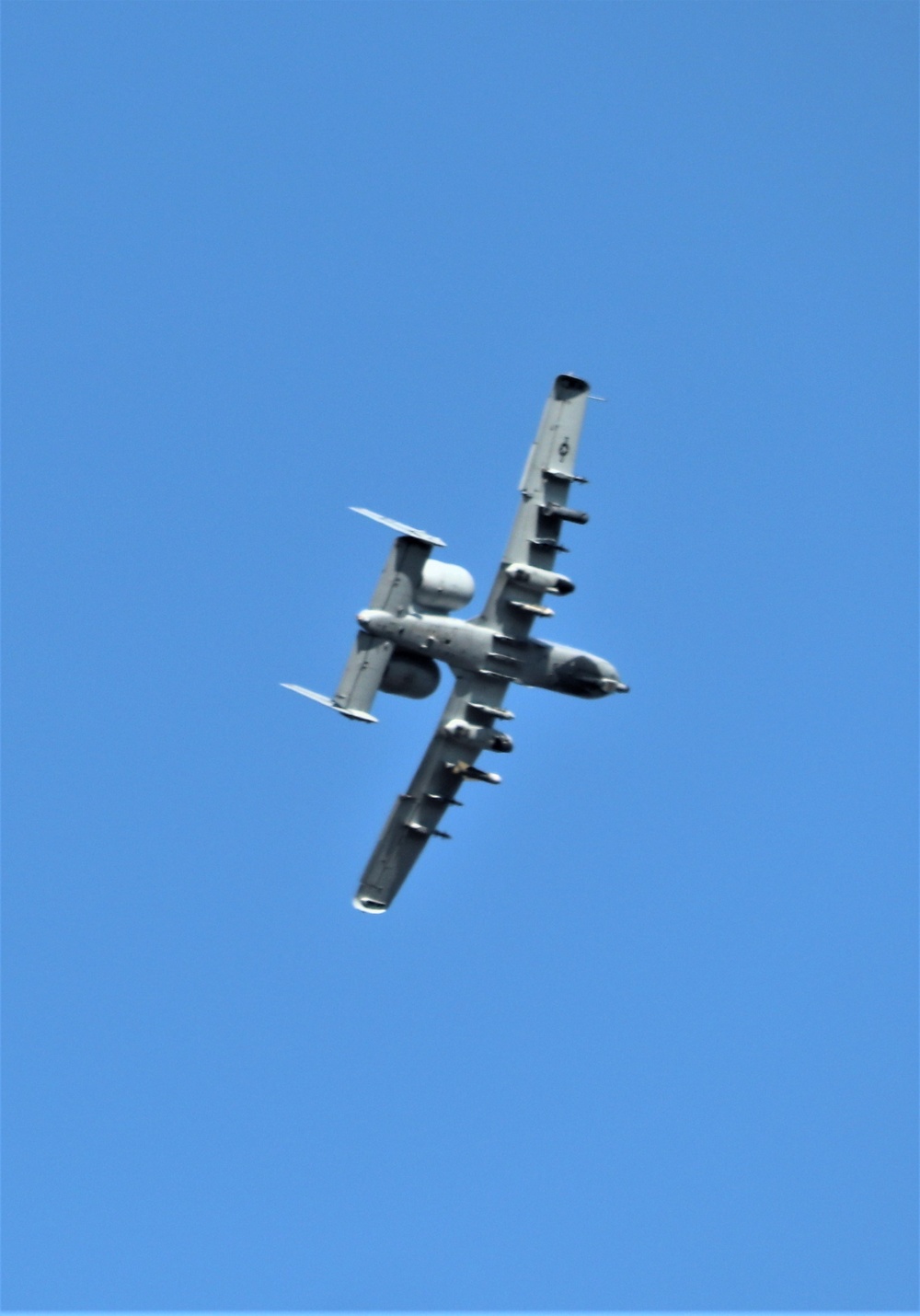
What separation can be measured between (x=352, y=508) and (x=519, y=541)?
15.5 feet

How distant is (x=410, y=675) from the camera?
7781cm

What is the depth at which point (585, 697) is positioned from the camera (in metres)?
79.1

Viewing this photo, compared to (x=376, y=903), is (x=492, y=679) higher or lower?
higher

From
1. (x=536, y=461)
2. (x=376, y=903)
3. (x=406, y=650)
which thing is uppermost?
(x=536, y=461)

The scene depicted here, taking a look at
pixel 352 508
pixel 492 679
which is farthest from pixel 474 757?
pixel 352 508

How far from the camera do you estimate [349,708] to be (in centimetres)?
7694

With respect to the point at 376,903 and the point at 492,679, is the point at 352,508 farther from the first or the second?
the point at 376,903

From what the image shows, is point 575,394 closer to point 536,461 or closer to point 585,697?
point 536,461

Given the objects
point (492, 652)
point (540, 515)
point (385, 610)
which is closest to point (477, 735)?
point (492, 652)

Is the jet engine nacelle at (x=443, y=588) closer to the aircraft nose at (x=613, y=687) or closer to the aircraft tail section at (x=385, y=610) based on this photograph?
the aircraft tail section at (x=385, y=610)

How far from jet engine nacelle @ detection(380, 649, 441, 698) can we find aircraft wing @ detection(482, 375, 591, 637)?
2.14 metres

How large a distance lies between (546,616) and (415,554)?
3.94 metres

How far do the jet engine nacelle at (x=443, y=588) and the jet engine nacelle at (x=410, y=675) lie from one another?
1508 mm

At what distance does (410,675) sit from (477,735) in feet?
8.10
